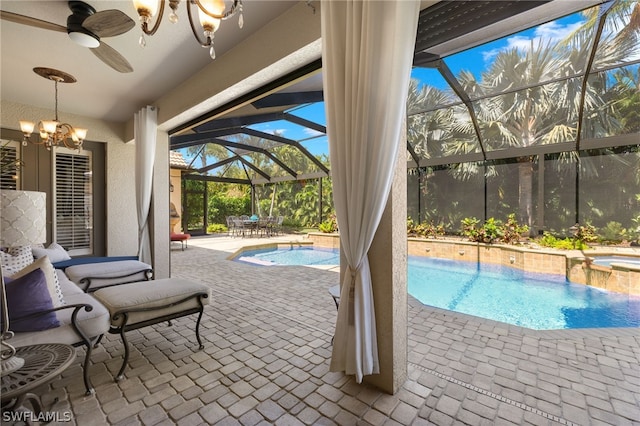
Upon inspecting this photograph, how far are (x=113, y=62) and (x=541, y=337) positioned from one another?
4.57 m

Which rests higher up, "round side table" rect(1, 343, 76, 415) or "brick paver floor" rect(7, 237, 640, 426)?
"round side table" rect(1, 343, 76, 415)

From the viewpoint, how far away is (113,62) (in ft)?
8.09

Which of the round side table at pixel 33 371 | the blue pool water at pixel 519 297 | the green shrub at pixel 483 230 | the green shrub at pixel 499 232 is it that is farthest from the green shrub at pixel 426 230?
the round side table at pixel 33 371

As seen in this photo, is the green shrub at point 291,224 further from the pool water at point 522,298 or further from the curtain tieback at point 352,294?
the curtain tieback at point 352,294

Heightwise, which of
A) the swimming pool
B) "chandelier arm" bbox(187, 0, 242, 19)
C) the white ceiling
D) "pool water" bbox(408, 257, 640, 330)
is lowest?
"pool water" bbox(408, 257, 640, 330)

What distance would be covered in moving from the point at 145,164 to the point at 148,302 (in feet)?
9.81

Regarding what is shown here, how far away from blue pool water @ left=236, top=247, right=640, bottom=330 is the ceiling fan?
17.1 feet


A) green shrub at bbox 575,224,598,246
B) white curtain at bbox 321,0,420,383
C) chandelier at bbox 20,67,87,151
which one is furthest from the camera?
green shrub at bbox 575,224,598,246

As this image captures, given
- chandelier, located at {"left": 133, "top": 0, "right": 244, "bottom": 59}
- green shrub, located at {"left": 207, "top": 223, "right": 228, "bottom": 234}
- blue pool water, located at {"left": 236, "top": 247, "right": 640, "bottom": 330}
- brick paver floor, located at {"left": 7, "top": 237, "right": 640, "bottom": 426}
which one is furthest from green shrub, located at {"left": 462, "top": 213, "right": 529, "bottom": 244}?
green shrub, located at {"left": 207, "top": 223, "right": 228, "bottom": 234}

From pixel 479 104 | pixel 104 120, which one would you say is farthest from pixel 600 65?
pixel 104 120

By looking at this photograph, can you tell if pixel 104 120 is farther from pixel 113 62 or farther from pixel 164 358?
pixel 164 358

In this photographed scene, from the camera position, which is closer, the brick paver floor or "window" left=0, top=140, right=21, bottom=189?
the brick paver floor

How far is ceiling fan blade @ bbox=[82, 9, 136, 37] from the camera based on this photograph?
1915 millimetres

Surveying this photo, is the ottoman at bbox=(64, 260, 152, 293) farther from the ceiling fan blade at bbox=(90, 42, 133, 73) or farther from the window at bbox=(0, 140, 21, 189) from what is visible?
the window at bbox=(0, 140, 21, 189)
